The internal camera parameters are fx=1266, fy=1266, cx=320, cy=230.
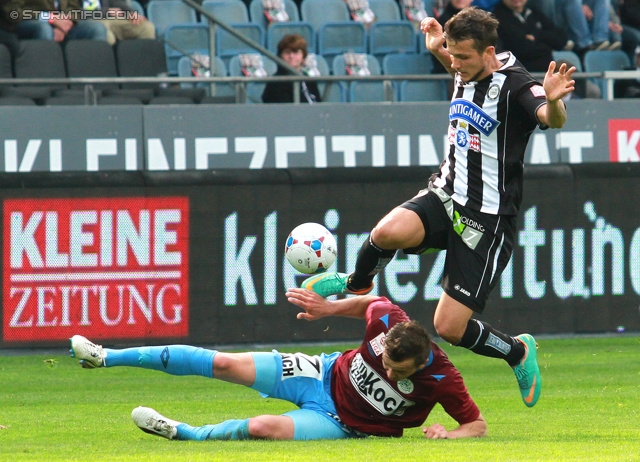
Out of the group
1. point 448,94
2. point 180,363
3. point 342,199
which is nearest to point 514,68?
point 180,363

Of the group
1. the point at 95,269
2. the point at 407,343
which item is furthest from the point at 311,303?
the point at 95,269

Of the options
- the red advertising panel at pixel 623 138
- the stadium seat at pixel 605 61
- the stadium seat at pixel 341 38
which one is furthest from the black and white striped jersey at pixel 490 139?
the stadium seat at pixel 605 61

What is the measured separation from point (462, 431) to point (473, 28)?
2437 millimetres

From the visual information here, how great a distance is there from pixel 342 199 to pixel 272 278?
1.14 metres

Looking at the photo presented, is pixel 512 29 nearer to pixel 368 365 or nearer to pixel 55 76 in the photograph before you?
pixel 55 76

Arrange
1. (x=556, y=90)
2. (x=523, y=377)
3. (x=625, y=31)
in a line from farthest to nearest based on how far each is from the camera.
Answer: (x=625, y=31) → (x=523, y=377) → (x=556, y=90)

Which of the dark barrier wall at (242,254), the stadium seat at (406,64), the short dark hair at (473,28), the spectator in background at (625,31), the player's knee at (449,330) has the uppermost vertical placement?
the short dark hair at (473,28)

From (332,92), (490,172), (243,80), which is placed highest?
(490,172)

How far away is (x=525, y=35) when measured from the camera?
51.4ft

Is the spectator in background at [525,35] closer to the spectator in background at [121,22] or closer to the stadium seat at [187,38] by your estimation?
the stadium seat at [187,38]

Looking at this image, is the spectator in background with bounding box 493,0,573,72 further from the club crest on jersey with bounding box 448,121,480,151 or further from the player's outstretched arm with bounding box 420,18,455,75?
the club crest on jersey with bounding box 448,121,480,151

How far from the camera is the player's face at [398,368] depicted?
676 cm

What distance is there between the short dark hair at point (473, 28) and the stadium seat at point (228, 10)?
8671 millimetres

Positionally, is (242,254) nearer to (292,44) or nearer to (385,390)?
(292,44)
